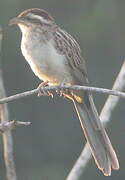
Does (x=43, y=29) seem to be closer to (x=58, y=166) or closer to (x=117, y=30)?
(x=58, y=166)

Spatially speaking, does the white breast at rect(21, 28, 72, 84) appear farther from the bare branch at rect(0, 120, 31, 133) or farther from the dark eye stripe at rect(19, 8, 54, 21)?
the bare branch at rect(0, 120, 31, 133)

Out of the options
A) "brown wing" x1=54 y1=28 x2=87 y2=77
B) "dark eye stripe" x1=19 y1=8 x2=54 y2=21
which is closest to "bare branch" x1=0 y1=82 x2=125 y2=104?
"brown wing" x1=54 y1=28 x2=87 y2=77

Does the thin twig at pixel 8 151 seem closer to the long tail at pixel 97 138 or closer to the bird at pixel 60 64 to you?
the bird at pixel 60 64

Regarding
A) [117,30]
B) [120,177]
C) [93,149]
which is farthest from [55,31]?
[117,30]

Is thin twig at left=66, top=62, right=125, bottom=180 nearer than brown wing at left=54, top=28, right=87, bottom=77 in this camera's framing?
Yes

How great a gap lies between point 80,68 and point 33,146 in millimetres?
7338

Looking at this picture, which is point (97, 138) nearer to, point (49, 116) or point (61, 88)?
point (61, 88)

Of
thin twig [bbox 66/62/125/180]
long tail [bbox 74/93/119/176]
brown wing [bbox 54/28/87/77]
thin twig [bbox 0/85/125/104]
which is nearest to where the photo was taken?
thin twig [bbox 0/85/125/104]

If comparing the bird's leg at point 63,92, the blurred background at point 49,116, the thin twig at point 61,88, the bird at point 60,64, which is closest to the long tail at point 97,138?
the bird at point 60,64

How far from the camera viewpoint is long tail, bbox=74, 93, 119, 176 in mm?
7289

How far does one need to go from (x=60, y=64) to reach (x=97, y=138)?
0.53 metres

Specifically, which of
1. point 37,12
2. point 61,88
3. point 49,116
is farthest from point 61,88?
point 49,116

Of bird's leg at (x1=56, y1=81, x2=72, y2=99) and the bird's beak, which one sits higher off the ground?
the bird's beak

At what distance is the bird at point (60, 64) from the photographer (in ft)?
24.1
